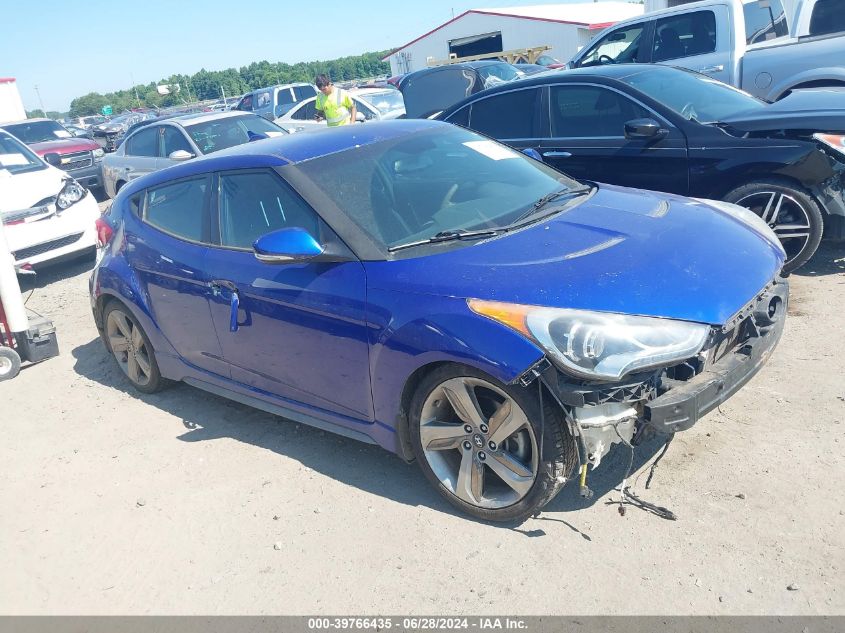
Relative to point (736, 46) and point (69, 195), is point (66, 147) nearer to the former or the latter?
point (69, 195)

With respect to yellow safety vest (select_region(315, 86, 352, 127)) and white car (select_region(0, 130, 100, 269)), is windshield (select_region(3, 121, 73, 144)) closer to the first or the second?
white car (select_region(0, 130, 100, 269))

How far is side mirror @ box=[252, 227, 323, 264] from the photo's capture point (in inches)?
132

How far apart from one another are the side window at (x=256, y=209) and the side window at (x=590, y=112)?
3302mm

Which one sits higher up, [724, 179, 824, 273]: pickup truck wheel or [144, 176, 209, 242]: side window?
[144, 176, 209, 242]: side window

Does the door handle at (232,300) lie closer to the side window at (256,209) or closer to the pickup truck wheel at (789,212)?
the side window at (256,209)

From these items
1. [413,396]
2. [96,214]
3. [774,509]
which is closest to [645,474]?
[774,509]

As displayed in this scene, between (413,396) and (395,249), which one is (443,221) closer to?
(395,249)

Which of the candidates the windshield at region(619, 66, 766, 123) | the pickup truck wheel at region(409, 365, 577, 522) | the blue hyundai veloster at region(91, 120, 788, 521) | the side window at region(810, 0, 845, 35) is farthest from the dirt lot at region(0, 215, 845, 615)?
the side window at region(810, 0, 845, 35)

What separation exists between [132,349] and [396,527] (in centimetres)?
273

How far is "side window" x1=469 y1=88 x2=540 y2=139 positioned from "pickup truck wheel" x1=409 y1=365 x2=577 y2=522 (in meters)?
4.03

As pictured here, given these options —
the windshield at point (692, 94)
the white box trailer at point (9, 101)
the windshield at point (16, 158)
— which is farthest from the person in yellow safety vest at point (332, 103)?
the white box trailer at point (9, 101)

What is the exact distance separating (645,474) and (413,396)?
116 cm

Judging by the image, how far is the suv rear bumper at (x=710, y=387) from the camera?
109 inches

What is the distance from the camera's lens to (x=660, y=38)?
9.46 m
